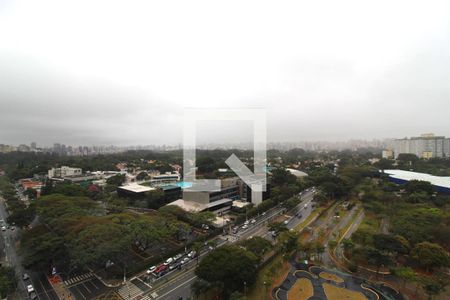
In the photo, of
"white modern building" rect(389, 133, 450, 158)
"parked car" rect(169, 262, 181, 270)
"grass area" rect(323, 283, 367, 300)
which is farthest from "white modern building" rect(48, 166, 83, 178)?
"white modern building" rect(389, 133, 450, 158)

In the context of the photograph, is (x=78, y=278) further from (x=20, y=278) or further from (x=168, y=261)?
(x=168, y=261)

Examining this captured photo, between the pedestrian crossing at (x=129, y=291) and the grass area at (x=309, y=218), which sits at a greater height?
the grass area at (x=309, y=218)

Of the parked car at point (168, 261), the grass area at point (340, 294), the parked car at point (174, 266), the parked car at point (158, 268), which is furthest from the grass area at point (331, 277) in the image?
the parked car at point (158, 268)

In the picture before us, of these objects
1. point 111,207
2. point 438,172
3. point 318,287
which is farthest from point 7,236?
point 438,172

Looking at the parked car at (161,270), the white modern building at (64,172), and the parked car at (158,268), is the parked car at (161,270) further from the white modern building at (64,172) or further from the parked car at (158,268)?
the white modern building at (64,172)

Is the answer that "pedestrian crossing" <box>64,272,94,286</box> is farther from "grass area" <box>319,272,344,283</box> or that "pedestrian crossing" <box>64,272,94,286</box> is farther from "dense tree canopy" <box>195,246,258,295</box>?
"grass area" <box>319,272,344,283</box>

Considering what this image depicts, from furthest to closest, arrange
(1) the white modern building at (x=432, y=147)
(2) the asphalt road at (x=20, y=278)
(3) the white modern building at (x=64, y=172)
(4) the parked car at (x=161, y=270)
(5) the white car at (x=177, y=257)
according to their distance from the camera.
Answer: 1. (1) the white modern building at (x=432, y=147)
2. (3) the white modern building at (x=64, y=172)
3. (5) the white car at (x=177, y=257)
4. (4) the parked car at (x=161, y=270)
5. (2) the asphalt road at (x=20, y=278)
